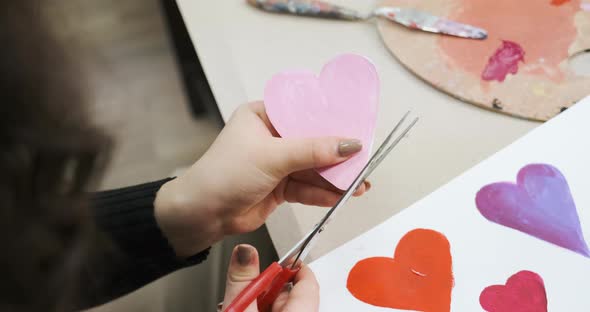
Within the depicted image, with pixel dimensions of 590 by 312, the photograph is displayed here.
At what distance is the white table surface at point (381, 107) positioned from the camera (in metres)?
0.52

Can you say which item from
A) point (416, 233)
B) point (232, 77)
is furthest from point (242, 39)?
point (416, 233)

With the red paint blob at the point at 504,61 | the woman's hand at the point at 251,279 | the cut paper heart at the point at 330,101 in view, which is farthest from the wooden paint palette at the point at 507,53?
the woman's hand at the point at 251,279

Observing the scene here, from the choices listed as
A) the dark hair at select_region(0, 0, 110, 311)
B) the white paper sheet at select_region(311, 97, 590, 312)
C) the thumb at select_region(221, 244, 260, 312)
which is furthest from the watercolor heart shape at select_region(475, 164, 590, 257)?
the dark hair at select_region(0, 0, 110, 311)

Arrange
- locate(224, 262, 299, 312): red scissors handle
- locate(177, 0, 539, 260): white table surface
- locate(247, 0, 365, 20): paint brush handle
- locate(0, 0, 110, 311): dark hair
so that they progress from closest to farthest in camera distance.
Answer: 1. locate(0, 0, 110, 311): dark hair
2. locate(224, 262, 299, 312): red scissors handle
3. locate(177, 0, 539, 260): white table surface
4. locate(247, 0, 365, 20): paint brush handle

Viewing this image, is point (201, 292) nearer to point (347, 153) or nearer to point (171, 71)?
point (347, 153)

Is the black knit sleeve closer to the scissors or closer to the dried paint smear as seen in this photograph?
the scissors

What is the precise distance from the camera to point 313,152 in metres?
0.46

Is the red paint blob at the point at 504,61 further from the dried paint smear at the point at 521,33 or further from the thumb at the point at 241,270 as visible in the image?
the thumb at the point at 241,270

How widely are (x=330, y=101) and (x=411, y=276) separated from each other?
0.19 meters

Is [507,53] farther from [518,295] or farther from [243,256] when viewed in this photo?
[243,256]

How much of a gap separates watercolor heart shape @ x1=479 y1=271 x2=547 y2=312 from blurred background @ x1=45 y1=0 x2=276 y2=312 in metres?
0.28

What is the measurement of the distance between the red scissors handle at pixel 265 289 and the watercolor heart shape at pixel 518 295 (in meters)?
0.17

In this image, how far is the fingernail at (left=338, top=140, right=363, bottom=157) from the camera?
0.46 meters

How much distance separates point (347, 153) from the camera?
0.46 m
